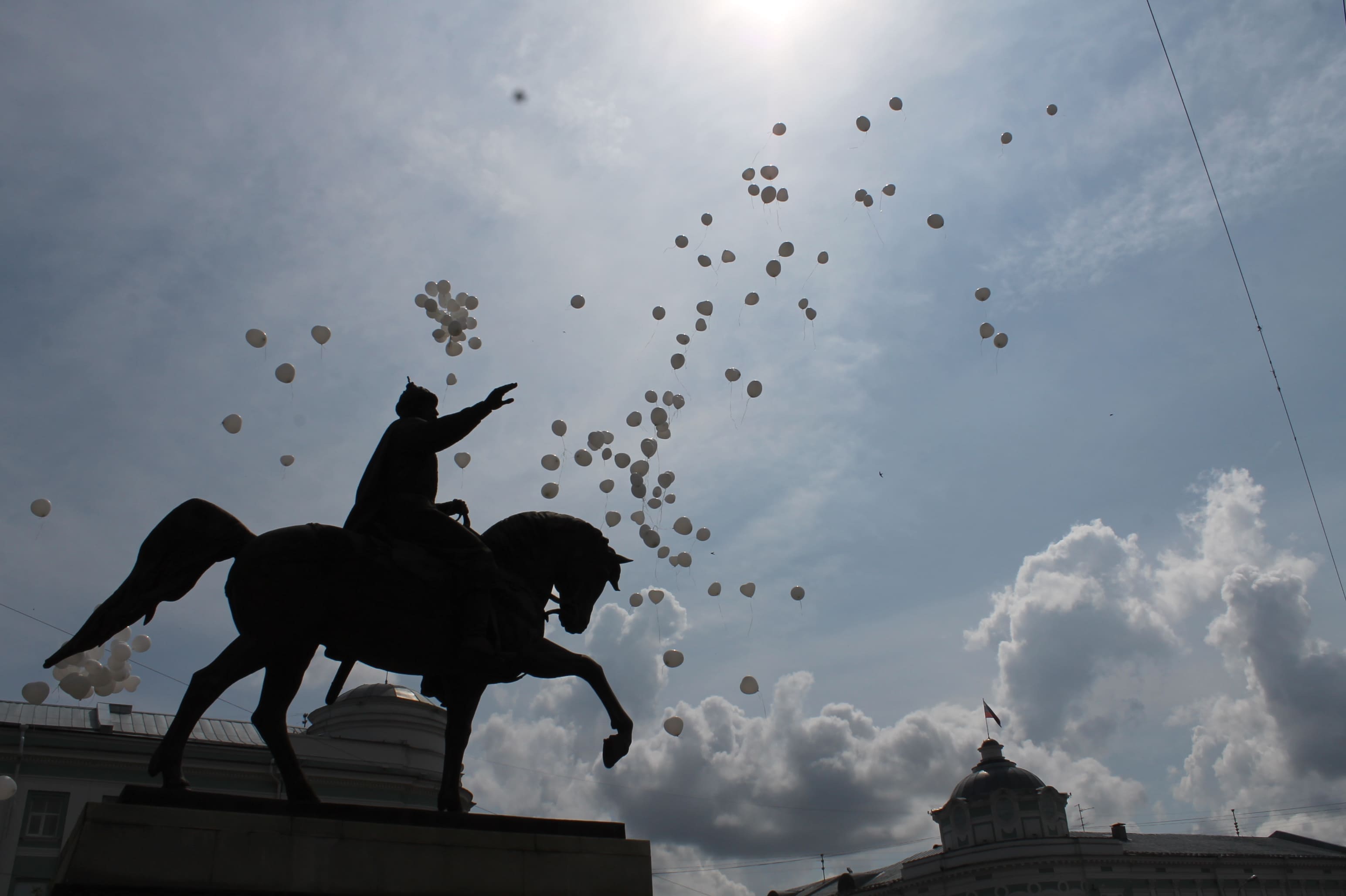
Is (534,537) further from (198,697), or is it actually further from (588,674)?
(198,697)

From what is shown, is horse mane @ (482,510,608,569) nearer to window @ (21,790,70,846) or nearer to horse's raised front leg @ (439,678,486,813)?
horse's raised front leg @ (439,678,486,813)

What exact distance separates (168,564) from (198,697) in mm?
982

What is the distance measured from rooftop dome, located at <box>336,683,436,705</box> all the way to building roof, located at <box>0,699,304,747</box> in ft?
8.74

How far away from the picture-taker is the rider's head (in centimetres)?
786

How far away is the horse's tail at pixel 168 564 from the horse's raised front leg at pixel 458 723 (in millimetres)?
1830

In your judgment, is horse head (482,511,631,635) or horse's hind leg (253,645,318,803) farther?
horse head (482,511,631,635)

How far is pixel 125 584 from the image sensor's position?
Answer: 6.40 m

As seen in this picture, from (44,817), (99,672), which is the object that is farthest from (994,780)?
(99,672)

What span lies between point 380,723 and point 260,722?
3280cm

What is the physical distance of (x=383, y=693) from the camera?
3878cm

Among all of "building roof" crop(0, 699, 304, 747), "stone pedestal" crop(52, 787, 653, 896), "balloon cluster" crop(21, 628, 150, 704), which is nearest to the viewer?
"stone pedestal" crop(52, 787, 653, 896)

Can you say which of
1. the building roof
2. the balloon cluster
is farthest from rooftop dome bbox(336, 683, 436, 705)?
the balloon cluster

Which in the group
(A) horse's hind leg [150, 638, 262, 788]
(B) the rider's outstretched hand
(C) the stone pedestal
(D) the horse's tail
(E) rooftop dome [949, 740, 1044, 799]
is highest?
(E) rooftop dome [949, 740, 1044, 799]

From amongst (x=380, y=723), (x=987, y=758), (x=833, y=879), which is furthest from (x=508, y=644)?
(x=833, y=879)
